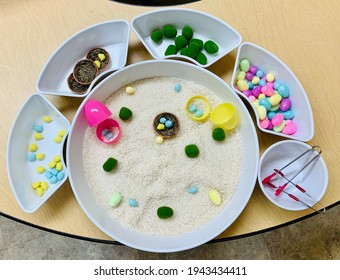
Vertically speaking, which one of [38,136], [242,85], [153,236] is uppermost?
[242,85]

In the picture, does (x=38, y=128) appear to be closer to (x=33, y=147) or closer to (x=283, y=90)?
(x=33, y=147)

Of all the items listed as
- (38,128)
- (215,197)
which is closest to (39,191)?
(38,128)

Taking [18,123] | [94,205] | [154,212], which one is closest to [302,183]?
[154,212]

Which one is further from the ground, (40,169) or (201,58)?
(201,58)

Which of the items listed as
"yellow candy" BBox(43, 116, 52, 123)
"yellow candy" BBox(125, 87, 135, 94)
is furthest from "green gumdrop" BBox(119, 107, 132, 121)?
"yellow candy" BBox(43, 116, 52, 123)

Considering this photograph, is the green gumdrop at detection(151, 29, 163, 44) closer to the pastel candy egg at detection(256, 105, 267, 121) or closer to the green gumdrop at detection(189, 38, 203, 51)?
the green gumdrop at detection(189, 38, 203, 51)
